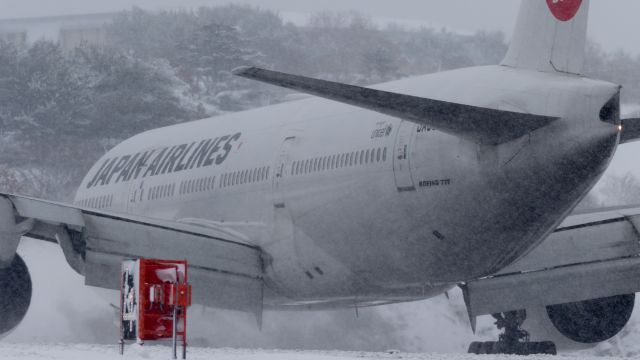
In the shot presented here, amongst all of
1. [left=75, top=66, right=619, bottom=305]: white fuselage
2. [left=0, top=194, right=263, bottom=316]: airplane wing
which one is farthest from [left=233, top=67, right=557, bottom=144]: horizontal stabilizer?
[left=0, top=194, right=263, bottom=316]: airplane wing

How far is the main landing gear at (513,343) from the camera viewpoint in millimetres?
17672

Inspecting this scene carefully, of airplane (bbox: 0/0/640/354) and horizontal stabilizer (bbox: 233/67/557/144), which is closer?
horizontal stabilizer (bbox: 233/67/557/144)

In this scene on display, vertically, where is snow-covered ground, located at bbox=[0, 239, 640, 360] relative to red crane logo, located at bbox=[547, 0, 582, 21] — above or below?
below

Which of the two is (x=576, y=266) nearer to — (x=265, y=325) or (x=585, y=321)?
(x=585, y=321)

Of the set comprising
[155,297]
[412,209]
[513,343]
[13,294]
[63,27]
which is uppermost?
[63,27]

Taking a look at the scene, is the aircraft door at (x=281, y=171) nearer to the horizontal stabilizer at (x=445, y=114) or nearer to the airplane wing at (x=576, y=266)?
the airplane wing at (x=576, y=266)

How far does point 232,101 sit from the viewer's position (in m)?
90.6

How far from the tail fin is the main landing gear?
442 centimetres

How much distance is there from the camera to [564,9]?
15.1m

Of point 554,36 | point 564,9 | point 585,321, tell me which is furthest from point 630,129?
point 585,321

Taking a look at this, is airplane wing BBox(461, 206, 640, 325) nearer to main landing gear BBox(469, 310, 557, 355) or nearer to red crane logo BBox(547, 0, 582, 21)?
main landing gear BBox(469, 310, 557, 355)

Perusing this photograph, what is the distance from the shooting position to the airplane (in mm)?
14031

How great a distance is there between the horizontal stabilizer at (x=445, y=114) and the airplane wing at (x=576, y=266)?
344 centimetres

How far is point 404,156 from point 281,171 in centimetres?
336
